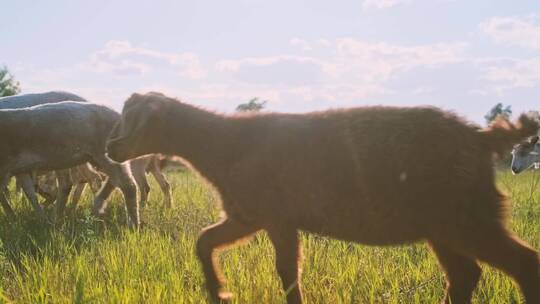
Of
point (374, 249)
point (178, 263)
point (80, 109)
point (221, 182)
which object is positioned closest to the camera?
point (221, 182)

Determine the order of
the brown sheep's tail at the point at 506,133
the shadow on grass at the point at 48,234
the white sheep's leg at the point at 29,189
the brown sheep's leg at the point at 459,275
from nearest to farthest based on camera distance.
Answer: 1. the brown sheep's tail at the point at 506,133
2. the brown sheep's leg at the point at 459,275
3. the shadow on grass at the point at 48,234
4. the white sheep's leg at the point at 29,189

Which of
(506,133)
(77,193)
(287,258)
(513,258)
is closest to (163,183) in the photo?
(77,193)

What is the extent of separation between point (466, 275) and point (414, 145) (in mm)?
977

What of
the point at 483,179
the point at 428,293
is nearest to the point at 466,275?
the point at 428,293

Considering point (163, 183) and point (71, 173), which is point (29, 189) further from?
point (163, 183)

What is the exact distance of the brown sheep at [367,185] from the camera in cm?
322

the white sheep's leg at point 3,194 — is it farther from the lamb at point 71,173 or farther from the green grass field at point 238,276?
the green grass field at point 238,276

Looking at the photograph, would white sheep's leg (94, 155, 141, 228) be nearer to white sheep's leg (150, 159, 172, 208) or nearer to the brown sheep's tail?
white sheep's leg (150, 159, 172, 208)

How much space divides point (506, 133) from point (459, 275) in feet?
3.20

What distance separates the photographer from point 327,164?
351cm

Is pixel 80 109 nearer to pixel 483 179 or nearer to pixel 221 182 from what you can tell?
pixel 221 182

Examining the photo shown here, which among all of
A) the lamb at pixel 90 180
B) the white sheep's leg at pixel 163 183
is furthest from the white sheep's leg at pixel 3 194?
the white sheep's leg at pixel 163 183

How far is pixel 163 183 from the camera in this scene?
417 inches

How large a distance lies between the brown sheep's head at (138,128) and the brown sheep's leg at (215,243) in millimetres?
779
